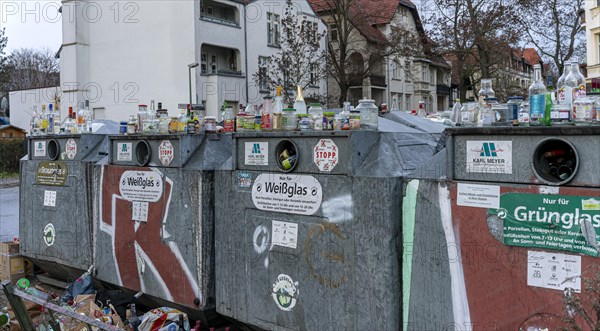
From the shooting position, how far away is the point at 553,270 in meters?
2.79

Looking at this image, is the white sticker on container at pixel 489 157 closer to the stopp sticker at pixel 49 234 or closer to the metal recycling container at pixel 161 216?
the metal recycling container at pixel 161 216

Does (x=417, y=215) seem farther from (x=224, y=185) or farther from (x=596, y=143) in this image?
(x=224, y=185)

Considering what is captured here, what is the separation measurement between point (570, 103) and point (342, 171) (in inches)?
52.6

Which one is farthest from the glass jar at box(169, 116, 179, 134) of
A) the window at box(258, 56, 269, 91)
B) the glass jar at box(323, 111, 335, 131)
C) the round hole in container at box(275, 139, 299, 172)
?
the window at box(258, 56, 269, 91)

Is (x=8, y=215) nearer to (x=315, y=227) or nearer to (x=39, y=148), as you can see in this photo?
(x=39, y=148)

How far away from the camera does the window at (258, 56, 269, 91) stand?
29188mm

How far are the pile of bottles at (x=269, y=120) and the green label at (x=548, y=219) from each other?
1.11m

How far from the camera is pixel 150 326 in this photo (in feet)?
14.7

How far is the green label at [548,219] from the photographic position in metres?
2.70

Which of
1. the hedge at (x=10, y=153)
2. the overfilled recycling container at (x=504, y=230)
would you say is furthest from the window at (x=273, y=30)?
the overfilled recycling container at (x=504, y=230)

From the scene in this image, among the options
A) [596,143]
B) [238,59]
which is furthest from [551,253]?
[238,59]

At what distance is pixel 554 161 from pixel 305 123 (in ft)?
5.35

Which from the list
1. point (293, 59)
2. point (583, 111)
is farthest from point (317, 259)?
point (293, 59)

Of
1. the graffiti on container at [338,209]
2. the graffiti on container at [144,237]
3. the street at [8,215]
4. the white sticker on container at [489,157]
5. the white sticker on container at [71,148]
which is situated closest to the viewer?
the white sticker on container at [489,157]
